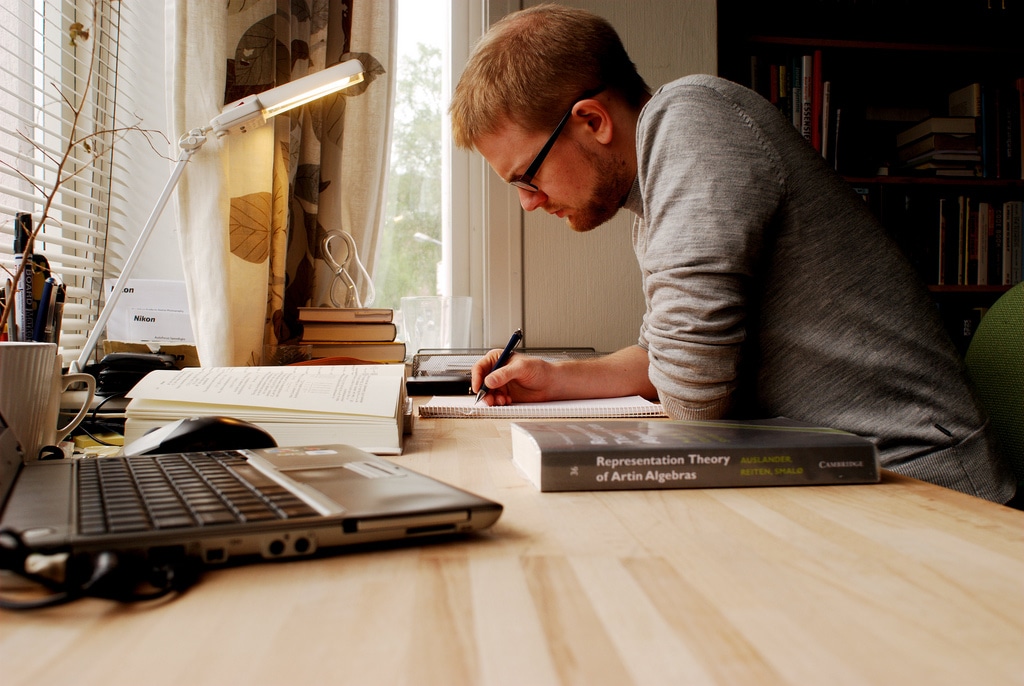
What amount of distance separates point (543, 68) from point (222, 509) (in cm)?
93

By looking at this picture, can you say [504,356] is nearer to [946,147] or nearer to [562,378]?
[562,378]

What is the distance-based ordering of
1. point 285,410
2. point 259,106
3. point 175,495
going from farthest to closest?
point 259,106 < point 285,410 < point 175,495

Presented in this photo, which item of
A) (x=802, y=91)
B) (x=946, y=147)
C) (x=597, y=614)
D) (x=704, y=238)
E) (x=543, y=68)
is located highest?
(x=802, y=91)

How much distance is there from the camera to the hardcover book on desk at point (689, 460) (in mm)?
552

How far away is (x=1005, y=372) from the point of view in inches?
40.8

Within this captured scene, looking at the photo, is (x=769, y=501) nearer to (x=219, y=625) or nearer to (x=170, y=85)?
(x=219, y=625)

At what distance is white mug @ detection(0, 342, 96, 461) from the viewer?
1.87 feet

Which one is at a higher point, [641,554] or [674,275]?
[674,275]

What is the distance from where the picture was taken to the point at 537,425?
0.68m

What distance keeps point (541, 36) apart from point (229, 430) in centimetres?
82

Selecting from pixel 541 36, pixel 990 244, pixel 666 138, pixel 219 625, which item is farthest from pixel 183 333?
pixel 990 244

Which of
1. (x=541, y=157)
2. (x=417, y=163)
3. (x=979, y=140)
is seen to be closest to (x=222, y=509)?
(x=541, y=157)

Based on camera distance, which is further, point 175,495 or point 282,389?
point 282,389

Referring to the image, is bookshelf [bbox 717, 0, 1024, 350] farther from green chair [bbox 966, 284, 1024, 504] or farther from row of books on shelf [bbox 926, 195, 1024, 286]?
green chair [bbox 966, 284, 1024, 504]
